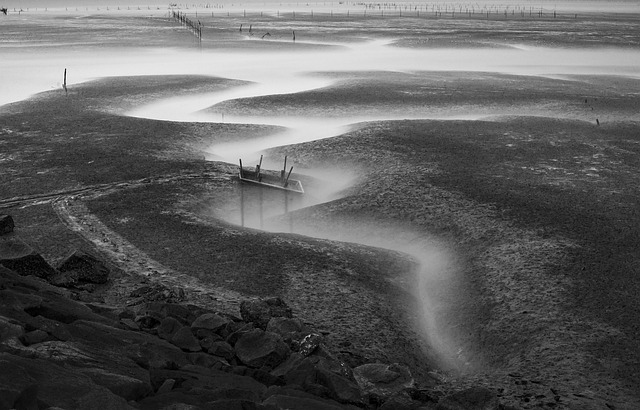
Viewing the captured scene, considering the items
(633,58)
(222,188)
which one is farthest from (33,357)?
(633,58)

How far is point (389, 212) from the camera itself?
59.1ft

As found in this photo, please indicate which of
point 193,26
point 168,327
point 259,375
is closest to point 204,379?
point 259,375

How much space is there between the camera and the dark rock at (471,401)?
933cm

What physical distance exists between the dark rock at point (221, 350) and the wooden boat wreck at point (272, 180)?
1018 centimetres

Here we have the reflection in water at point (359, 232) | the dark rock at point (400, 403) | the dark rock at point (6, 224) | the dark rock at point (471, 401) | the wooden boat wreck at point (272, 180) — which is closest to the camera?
the dark rock at point (400, 403)

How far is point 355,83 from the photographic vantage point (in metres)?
41.8

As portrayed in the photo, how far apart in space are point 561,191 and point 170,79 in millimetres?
29789

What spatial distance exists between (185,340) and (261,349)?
3.56 feet

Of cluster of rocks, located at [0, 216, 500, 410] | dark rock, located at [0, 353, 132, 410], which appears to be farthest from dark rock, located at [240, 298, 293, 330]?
dark rock, located at [0, 353, 132, 410]

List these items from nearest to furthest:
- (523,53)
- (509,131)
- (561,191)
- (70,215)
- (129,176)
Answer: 1. (70,215)
2. (561,191)
3. (129,176)
4. (509,131)
5. (523,53)

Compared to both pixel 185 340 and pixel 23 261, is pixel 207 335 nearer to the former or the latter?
pixel 185 340

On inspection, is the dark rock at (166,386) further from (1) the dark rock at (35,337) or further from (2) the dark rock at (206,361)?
(1) the dark rock at (35,337)

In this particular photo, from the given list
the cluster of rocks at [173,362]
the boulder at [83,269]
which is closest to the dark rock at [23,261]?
the boulder at [83,269]

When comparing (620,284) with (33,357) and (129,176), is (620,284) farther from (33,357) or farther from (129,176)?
(129,176)
